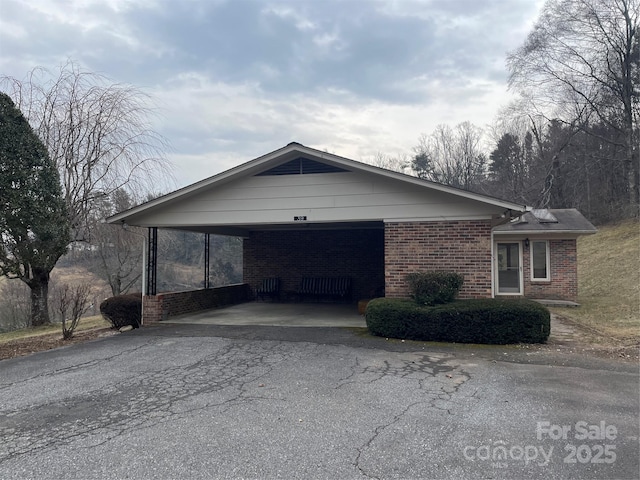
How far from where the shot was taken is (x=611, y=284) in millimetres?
17156

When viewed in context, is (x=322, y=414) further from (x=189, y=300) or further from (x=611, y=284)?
(x=611, y=284)

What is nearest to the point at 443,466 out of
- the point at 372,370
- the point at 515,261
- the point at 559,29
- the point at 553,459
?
the point at 553,459

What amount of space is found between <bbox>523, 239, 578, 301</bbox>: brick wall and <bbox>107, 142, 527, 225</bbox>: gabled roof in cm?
776

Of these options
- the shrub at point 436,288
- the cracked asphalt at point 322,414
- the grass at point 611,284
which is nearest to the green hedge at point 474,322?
the shrub at point 436,288

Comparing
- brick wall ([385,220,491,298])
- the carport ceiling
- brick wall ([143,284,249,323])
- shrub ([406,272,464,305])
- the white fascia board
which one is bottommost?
brick wall ([143,284,249,323])

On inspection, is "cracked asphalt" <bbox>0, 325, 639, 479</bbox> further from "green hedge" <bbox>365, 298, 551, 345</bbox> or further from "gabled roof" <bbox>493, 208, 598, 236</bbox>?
"gabled roof" <bbox>493, 208, 598, 236</bbox>

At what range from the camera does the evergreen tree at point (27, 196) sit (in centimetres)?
→ 960

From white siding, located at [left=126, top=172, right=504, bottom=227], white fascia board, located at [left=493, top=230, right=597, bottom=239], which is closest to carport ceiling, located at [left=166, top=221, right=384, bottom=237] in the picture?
white siding, located at [left=126, top=172, right=504, bottom=227]

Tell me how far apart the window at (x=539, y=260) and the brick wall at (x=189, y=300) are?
35.9 ft

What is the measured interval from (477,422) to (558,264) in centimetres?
1323

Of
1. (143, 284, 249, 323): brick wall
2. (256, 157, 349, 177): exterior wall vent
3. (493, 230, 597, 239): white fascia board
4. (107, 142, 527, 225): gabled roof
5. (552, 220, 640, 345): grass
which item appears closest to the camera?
(107, 142, 527, 225): gabled roof

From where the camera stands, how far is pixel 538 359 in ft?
21.7

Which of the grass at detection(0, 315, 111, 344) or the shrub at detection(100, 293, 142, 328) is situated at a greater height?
the shrub at detection(100, 293, 142, 328)

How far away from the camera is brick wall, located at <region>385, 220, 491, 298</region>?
28.8 feet
